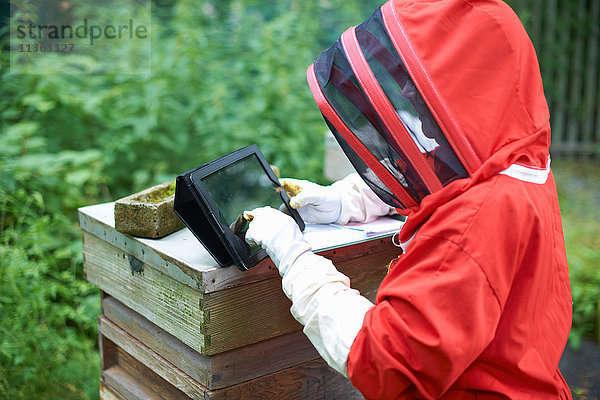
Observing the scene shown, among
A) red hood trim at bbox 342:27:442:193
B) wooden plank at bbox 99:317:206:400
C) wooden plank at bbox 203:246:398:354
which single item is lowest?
wooden plank at bbox 99:317:206:400

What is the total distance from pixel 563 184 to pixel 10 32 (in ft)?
19.4

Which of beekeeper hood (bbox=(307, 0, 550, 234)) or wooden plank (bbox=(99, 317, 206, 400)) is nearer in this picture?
beekeeper hood (bbox=(307, 0, 550, 234))

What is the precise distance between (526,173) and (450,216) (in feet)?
0.72

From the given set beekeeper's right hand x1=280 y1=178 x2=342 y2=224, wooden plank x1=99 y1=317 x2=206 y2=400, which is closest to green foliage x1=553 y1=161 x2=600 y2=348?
beekeeper's right hand x1=280 y1=178 x2=342 y2=224

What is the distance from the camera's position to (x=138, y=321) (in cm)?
177

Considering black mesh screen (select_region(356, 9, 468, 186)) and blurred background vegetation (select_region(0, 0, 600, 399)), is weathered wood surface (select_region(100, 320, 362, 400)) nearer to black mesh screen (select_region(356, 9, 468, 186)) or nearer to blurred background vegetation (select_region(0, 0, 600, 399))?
blurred background vegetation (select_region(0, 0, 600, 399))

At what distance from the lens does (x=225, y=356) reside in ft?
4.93

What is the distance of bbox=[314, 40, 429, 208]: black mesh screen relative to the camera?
50.2 inches

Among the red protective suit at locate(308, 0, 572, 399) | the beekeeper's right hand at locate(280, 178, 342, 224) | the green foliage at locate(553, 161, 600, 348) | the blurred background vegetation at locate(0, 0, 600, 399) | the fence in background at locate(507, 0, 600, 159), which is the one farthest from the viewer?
the fence in background at locate(507, 0, 600, 159)

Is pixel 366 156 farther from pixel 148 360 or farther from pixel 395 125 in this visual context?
pixel 148 360

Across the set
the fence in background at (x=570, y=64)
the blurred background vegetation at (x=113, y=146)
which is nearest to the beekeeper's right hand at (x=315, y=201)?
the blurred background vegetation at (x=113, y=146)

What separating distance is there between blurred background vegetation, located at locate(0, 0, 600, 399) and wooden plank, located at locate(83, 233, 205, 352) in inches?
31.0

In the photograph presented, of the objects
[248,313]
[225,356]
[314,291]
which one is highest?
[314,291]

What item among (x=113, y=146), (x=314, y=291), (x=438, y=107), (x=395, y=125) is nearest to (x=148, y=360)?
(x=314, y=291)
